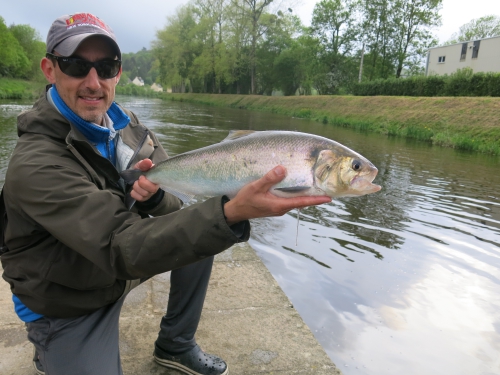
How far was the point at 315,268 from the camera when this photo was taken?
5.36 metres

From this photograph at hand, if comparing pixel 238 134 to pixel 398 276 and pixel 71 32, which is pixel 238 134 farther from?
pixel 398 276

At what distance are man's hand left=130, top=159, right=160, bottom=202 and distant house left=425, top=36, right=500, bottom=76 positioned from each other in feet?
146

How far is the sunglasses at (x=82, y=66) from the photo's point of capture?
89.3 inches

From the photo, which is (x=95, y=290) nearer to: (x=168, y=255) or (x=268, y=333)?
(x=168, y=255)

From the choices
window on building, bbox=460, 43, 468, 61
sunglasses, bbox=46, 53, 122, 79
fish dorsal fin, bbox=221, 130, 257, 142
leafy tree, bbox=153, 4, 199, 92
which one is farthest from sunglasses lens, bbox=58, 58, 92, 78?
leafy tree, bbox=153, 4, 199, 92

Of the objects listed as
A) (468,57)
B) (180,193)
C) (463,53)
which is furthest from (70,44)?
(463,53)

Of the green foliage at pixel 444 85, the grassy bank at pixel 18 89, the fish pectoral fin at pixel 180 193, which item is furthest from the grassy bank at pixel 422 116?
the grassy bank at pixel 18 89

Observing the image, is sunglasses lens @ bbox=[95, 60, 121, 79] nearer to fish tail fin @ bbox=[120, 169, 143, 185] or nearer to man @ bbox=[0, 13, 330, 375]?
man @ bbox=[0, 13, 330, 375]

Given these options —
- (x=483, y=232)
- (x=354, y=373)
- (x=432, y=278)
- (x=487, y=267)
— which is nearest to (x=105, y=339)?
(x=354, y=373)

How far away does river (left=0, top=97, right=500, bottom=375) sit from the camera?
3.78 metres

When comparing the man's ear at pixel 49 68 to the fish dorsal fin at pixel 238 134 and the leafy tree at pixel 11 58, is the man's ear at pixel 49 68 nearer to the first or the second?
the fish dorsal fin at pixel 238 134

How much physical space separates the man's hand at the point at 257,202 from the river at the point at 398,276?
2437 millimetres

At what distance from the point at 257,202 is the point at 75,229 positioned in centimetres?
80

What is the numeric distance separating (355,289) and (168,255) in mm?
3768
